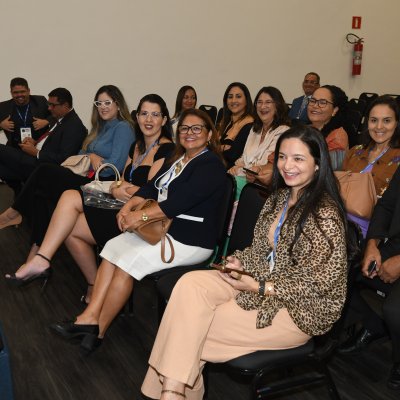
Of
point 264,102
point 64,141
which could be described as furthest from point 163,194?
point 64,141

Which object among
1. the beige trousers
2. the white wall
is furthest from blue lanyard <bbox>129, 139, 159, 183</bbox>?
the white wall

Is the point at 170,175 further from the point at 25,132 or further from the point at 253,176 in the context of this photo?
the point at 25,132

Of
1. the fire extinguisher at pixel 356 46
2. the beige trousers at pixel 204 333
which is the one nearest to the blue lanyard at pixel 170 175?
the beige trousers at pixel 204 333

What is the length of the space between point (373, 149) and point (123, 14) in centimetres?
458

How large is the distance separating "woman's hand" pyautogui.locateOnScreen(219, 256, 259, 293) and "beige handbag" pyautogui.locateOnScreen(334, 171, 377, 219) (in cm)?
84

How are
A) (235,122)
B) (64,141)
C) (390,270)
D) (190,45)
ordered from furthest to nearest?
(190,45)
(235,122)
(64,141)
(390,270)

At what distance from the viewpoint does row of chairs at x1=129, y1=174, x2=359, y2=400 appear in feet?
5.68

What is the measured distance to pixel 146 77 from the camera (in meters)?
6.66

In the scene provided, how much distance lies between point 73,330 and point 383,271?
151 centimetres

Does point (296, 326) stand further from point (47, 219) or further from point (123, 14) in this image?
point (123, 14)

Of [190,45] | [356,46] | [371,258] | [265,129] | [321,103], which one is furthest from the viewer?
[356,46]

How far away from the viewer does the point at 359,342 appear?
8.31ft

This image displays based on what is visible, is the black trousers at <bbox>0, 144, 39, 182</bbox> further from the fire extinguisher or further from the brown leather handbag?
the fire extinguisher

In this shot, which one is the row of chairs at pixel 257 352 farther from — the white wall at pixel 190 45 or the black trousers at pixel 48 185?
the white wall at pixel 190 45
